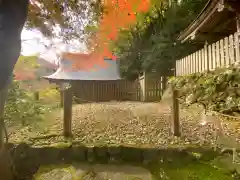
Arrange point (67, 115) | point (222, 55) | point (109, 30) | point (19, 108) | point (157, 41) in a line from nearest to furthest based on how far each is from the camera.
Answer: point (67, 115), point (19, 108), point (222, 55), point (157, 41), point (109, 30)

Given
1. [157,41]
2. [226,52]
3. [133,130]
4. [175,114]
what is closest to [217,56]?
[226,52]

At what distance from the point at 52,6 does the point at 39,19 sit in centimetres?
46

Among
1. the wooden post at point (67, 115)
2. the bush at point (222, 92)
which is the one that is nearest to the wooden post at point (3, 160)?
the wooden post at point (67, 115)

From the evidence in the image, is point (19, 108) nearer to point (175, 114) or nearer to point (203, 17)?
point (175, 114)

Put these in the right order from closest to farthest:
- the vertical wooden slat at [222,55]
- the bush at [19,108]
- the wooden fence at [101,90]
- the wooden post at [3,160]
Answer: the wooden post at [3,160] < the bush at [19,108] < the vertical wooden slat at [222,55] < the wooden fence at [101,90]

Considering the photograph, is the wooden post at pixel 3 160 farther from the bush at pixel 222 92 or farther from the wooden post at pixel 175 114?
the bush at pixel 222 92

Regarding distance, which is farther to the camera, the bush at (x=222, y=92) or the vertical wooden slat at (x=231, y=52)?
the vertical wooden slat at (x=231, y=52)

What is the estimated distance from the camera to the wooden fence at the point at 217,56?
429cm

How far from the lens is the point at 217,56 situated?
5020mm

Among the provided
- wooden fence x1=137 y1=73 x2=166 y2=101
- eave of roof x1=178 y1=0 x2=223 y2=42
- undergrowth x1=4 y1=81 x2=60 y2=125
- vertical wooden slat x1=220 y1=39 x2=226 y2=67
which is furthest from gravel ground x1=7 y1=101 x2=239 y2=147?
wooden fence x1=137 y1=73 x2=166 y2=101

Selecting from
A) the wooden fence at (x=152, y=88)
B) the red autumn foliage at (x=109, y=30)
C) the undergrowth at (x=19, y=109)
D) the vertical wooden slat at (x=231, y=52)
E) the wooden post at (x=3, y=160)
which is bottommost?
the wooden post at (x=3, y=160)

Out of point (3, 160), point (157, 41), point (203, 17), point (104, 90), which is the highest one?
point (157, 41)

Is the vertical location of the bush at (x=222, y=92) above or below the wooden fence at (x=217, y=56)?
below

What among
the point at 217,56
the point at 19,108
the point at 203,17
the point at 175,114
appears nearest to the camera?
the point at 175,114
